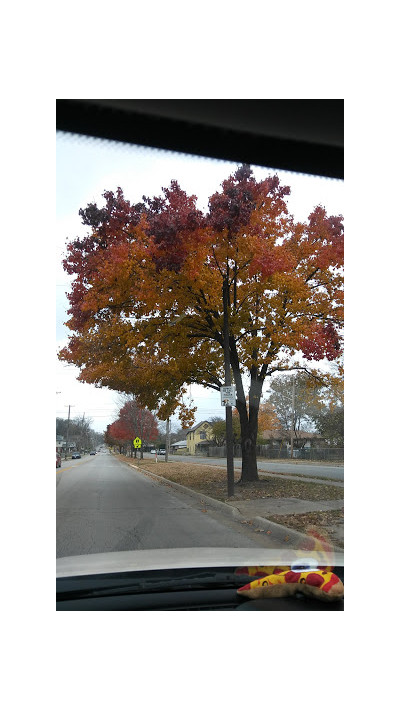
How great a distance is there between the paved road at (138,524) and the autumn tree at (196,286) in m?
2.72

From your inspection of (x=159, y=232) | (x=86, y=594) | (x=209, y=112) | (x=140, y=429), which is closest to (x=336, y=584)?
(x=86, y=594)

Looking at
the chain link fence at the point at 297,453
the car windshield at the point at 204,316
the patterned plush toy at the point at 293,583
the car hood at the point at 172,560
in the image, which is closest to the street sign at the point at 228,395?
the car windshield at the point at 204,316

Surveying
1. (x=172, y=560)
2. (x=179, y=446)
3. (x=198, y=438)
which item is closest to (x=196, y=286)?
(x=172, y=560)

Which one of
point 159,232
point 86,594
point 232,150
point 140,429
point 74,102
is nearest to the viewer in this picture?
point 86,594

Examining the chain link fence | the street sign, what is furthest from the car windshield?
the chain link fence

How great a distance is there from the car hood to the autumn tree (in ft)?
26.5

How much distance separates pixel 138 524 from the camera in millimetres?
7941

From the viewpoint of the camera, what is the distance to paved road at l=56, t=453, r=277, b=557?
6.47 m

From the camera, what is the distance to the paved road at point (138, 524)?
21.2 ft

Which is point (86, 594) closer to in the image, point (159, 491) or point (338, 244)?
point (159, 491)

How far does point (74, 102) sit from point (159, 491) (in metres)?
10.4

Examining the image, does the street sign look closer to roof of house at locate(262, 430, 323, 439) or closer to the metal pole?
the metal pole

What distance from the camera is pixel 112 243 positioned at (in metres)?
11.6

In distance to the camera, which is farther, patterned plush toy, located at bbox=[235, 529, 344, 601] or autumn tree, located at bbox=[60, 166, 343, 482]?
autumn tree, located at bbox=[60, 166, 343, 482]
